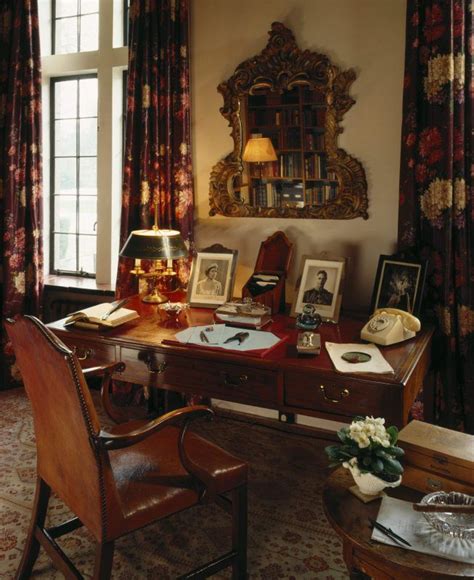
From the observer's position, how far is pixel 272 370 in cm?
207

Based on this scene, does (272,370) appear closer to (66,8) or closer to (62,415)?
(62,415)

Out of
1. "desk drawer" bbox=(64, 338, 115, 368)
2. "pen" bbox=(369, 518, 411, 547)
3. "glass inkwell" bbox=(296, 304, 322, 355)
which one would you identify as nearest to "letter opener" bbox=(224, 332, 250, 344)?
"glass inkwell" bbox=(296, 304, 322, 355)

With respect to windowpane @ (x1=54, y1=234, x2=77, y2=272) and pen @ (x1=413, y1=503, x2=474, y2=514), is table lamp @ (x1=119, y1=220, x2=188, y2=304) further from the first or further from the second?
pen @ (x1=413, y1=503, x2=474, y2=514)

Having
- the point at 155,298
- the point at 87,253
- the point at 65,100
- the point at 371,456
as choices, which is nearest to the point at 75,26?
the point at 65,100

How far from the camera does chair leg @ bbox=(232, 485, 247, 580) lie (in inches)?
73.9

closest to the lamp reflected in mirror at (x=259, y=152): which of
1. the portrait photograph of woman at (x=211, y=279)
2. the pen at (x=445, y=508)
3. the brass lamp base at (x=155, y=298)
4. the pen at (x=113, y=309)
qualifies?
the portrait photograph of woman at (x=211, y=279)

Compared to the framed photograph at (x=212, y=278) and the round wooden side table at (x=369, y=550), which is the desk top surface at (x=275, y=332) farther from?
the round wooden side table at (x=369, y=550)

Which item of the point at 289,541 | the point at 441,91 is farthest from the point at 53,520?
the point at 441,91

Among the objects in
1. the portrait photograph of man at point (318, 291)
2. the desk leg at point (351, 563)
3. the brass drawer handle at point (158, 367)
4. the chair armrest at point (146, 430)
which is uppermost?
the portrait photograph of man at point (318, 291)

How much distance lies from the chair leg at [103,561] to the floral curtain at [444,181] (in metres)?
1.74

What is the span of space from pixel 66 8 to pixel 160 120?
4.53 ft

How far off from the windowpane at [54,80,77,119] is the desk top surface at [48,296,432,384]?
181cm

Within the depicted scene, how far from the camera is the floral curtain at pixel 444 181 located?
2.46m

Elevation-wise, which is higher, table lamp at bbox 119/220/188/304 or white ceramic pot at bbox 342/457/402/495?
table lamp at bbox 119/220/188/304
